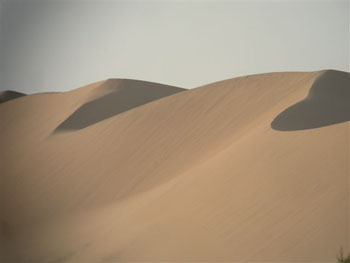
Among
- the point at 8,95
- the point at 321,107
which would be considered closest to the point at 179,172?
the point at 321,107

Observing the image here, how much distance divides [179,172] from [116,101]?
1233 mm

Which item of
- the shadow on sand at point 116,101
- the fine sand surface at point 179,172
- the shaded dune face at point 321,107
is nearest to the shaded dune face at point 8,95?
the fine sand surface at point 179,172

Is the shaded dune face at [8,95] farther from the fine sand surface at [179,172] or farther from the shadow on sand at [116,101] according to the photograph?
the shadow on sand at [116,101]

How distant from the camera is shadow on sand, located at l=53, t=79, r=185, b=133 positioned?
6.53 m

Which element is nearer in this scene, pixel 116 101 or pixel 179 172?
pixel 179 172

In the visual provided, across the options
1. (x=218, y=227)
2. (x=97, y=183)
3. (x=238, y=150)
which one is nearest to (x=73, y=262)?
(x=97, y=183)

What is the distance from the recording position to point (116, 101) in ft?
21.9

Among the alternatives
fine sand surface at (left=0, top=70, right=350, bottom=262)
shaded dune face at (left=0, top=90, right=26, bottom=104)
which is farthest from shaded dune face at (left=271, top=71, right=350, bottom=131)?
shaded dune face at (left=0, top=90, right=26, bottom=104)

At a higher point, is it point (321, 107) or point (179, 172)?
point (321, 107)

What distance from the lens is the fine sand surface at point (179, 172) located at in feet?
19.5

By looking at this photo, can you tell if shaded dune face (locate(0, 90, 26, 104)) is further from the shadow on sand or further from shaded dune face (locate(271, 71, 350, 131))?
shaded dune face (locate(271, 71, 350, 131))

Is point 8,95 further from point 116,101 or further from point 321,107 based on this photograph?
point 321,107

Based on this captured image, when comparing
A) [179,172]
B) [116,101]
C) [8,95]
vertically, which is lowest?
[179,172]

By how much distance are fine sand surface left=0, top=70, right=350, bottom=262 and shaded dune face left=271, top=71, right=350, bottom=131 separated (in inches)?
0.5
